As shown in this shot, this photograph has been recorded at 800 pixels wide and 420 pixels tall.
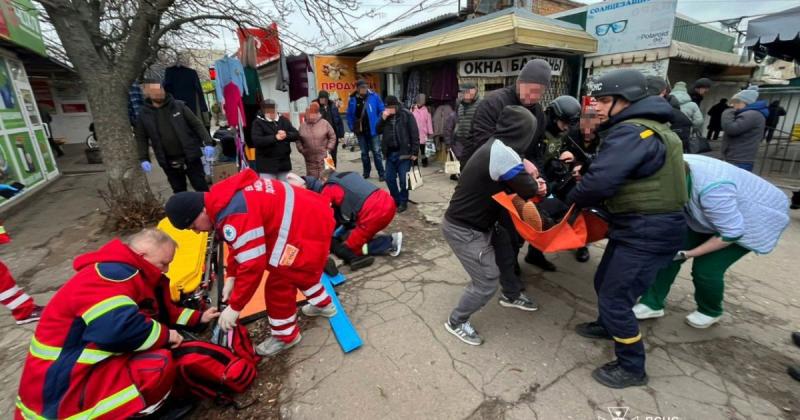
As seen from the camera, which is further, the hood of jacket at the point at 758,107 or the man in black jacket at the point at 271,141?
the man in black jacket at the point at 271,141

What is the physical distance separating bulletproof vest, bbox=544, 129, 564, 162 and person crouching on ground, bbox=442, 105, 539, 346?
4.83ft

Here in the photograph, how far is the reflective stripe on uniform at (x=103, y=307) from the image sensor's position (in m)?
1.62

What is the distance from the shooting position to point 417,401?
2.06m

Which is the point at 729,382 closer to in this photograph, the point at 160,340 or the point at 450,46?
the point at 160,340

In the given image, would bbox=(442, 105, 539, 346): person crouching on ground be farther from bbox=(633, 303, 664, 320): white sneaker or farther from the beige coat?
the beige coat

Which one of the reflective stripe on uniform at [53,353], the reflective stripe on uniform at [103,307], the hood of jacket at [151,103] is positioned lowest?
the reflective stripe on uniform at [53,353]

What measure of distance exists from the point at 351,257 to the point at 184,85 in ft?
19.1

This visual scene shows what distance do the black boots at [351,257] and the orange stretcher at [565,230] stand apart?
1916mm

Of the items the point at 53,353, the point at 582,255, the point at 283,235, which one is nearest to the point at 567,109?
the point at 582,255

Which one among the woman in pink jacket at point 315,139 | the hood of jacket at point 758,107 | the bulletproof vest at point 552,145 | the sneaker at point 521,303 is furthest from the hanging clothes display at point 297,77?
the hood of jacket at point 758,107

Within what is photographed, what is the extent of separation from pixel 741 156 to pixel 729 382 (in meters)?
4.37

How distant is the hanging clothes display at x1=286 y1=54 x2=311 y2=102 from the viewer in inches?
283

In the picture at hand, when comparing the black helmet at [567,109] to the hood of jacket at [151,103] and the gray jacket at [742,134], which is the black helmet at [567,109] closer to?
the gray jacket at [742,134]

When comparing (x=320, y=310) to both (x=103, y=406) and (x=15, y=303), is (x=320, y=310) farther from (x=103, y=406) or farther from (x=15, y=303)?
(x=15, y=303)
